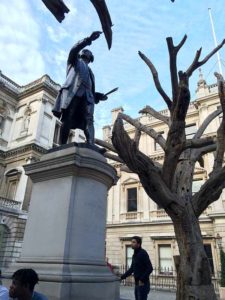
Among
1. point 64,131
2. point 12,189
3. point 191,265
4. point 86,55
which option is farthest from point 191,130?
point 64,131

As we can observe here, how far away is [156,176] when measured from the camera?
6242mm

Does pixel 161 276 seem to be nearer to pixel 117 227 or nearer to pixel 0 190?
pixel 117 227

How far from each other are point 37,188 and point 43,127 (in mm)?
22222

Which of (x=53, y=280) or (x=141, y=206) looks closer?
(x=53, y=280)

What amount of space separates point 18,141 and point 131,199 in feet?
40.0

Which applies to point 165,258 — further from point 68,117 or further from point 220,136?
point 68,117

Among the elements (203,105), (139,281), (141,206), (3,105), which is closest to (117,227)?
(141,206)

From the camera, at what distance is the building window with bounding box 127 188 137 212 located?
906 inches

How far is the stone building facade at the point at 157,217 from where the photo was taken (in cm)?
1859

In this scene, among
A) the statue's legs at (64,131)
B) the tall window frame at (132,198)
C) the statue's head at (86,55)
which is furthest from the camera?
the tall window frame at (132,198)

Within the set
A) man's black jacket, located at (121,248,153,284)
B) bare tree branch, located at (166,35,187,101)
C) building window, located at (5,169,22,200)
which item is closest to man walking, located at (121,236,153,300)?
man's black jacket, located at (121,248,153,284)

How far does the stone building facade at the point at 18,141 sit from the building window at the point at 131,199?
338 inches

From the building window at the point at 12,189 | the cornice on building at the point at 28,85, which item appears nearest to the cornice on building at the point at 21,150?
the building window at the point at 12,189

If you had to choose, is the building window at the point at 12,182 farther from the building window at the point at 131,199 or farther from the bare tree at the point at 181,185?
the bare tree at the point at 181,185
